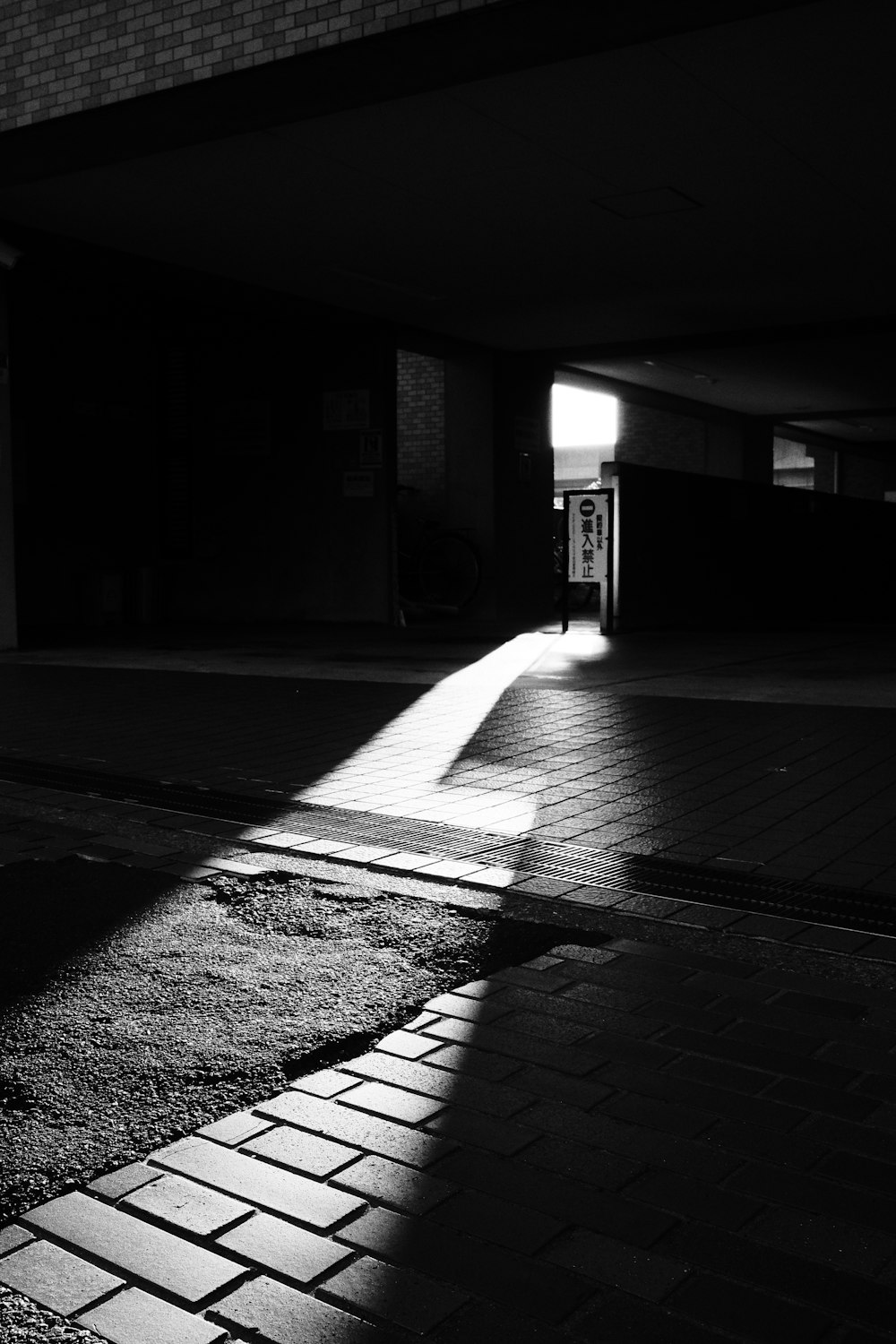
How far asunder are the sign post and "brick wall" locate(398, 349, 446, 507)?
581 centimetres

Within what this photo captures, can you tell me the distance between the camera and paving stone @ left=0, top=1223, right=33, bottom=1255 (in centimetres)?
202

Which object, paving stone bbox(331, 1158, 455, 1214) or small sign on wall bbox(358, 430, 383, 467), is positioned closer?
paving stone bbox(331, 1158, 455, 1214)

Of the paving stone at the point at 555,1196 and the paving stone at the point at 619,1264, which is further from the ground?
the paving stone at the point at 555,1196

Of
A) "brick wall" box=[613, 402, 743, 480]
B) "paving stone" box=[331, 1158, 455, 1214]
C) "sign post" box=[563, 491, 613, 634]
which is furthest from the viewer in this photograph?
"brick wall" box=[613, 402, 743, 480]

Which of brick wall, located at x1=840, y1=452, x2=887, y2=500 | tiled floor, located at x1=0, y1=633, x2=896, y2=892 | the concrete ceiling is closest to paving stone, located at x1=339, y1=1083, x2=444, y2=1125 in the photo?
tiled floor, located at x1=0, y1=633, x2=896, y2=892

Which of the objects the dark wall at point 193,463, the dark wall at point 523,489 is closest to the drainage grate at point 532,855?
the dark wall at point 193,463

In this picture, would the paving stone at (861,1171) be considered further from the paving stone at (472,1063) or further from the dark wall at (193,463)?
the dark wall at (193,463)

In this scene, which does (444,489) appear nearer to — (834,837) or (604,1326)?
(834,837)

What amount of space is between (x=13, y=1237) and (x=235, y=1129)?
0.47m

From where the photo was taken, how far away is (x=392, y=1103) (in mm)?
2523

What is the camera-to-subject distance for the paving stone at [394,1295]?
6.03ft

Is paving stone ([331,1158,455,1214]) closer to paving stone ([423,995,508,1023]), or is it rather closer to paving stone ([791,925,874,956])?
paving stone ([423,995,508,1023])

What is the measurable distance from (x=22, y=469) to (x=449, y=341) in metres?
5.89

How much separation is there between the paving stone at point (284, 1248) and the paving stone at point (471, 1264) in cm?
4
